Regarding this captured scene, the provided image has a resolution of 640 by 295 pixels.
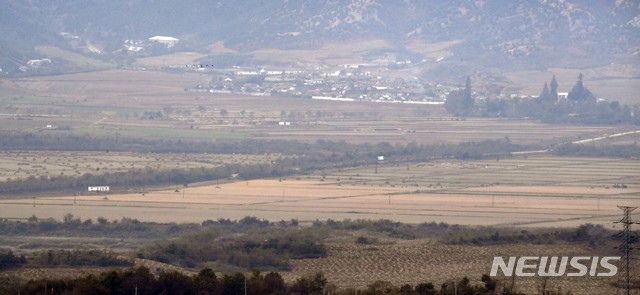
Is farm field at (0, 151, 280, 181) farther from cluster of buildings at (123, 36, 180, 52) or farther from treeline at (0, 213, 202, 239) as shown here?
cluster of buildings at (123, 36, 180, 52)

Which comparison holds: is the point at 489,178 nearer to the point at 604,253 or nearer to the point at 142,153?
the point at 142,153

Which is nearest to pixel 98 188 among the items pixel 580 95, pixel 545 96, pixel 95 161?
Answer: pixel 95 161

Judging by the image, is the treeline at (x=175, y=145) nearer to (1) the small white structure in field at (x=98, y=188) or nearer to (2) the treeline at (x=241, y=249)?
(1) the small white structure in field at (x=98, y=188)

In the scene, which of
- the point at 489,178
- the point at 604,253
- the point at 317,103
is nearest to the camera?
the point at 604,253

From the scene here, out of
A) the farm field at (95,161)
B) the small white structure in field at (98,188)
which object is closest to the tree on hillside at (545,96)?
the farm field at (95,161)

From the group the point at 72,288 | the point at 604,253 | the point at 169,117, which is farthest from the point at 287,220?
the point at 169,117

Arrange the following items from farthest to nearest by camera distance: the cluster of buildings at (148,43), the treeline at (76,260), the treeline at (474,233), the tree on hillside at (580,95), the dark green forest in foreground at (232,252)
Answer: the cluster of buildings at (148,43) < the tree on hillside at (580,95) < the treeline at (474,233) < the treeline at (76,260) < the dark green forest in foreground at (232,252)
